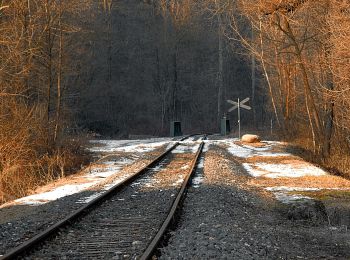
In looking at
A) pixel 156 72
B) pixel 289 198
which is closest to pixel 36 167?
pixel 289 198

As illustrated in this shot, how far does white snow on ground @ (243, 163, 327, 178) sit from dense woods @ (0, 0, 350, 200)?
9.94 ft

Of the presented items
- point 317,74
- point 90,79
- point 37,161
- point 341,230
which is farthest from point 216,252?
point 90,79

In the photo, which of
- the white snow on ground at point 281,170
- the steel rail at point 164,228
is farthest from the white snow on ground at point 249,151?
the steel rail at point 164,228

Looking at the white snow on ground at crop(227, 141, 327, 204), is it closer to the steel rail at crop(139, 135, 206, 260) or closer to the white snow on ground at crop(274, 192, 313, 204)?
the white snow on ground at crop(274, 192, 313, 204)

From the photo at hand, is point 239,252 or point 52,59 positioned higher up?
point 52,59

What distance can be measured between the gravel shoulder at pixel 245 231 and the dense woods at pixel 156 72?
673 centimetres

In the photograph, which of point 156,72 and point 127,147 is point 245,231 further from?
point 156,72

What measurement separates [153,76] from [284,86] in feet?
109

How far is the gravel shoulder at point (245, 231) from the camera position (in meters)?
7.54

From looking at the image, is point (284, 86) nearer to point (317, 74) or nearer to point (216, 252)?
point (317, 74)

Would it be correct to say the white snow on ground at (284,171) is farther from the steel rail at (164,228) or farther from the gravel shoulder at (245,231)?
the steel rail at (164,228)

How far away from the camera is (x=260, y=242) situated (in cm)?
831

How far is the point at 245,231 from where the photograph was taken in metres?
9.02

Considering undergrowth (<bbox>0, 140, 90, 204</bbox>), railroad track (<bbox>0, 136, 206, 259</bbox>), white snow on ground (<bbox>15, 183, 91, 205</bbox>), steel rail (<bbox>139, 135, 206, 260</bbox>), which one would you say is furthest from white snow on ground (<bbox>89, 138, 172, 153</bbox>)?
steel rail (<bbox>139, 135, 206, 260</bbox>)
